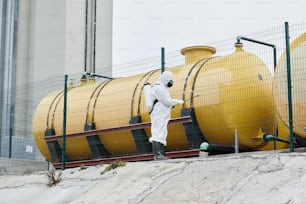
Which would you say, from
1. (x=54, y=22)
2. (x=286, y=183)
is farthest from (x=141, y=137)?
(x=54, y=22)

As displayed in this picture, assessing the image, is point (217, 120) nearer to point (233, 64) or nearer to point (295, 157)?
point (233, 64)

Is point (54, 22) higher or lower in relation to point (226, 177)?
higher

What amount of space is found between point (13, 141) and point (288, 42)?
9176 millimetres

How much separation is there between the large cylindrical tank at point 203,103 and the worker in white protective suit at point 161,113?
75cm

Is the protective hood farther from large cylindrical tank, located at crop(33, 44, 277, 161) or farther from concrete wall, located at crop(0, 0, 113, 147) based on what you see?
concrete wall, located at crop(0, 0, 113, 147)

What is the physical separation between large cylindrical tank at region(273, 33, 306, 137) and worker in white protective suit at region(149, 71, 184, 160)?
165 cm

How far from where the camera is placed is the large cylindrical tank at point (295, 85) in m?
9.83

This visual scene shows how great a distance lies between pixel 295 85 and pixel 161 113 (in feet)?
7.59

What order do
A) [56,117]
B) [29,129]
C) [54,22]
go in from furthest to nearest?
[54,22] → [29,129] → [56,117]

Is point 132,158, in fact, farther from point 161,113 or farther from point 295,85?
point 295,85

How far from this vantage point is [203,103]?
11.3 meters

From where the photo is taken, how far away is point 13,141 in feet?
54.8

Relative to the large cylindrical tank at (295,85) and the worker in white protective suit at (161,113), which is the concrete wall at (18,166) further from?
the large cylindrical tank at (295,85)

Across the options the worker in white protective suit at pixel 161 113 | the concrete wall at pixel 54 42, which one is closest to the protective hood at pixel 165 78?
the worker in white protective suit at pixel 161 113
